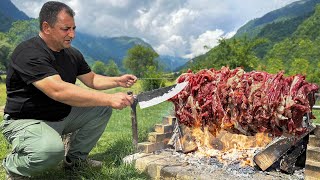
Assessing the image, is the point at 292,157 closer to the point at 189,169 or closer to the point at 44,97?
the point at 189,169

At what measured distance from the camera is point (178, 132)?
15.6 feet

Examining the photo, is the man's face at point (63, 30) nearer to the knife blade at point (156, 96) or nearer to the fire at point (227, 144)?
the knife blade at point (156, 96)

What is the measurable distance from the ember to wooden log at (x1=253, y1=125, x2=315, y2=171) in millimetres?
239

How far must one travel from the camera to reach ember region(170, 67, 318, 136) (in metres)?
3.91

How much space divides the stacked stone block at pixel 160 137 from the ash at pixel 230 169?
0.45m

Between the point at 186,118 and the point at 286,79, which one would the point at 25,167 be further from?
the point at 286,79

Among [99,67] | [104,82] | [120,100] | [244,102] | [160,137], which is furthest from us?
[99,67]

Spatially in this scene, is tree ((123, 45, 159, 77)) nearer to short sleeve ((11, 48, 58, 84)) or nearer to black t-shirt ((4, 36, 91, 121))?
black t-shirt ((4, 36, 91, 121))

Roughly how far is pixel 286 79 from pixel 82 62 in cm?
278

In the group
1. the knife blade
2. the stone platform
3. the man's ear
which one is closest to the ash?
the stone platform

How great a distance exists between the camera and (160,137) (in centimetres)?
480

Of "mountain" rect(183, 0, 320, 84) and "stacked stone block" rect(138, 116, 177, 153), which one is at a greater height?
"mountain" rect(183, 0, 320, 84)

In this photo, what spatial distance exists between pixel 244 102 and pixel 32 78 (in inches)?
96.8

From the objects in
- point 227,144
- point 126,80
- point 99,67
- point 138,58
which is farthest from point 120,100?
point 99,67
